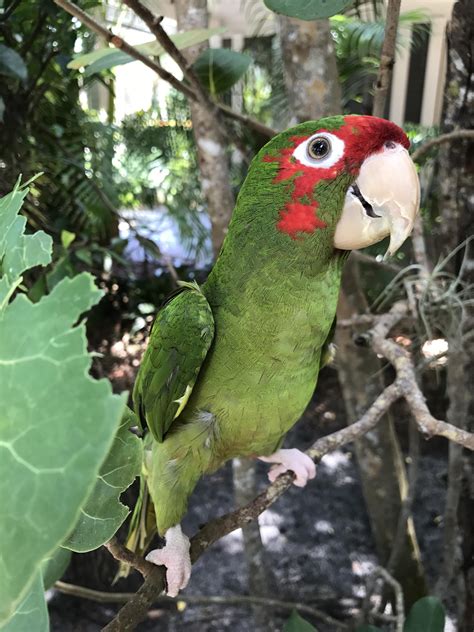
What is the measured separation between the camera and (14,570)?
0.67 feet

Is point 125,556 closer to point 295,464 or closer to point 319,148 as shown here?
point 295,464

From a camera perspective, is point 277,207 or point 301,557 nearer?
point 277,207

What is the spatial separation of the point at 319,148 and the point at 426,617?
29.8 inches

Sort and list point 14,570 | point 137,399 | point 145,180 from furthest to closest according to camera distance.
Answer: point 145,180, point 137,399, point 14,570

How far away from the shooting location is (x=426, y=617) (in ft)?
2.70

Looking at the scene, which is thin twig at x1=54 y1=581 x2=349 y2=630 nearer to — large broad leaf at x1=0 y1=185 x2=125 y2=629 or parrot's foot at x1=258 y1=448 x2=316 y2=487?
parrot's foot at x1=258 y1=448 x2=316 y2=487

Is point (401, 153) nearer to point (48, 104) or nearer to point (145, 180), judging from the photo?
point (48, 104)

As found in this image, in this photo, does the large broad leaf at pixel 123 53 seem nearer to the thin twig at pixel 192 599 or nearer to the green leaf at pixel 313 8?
the green leaf at pixel 313 8

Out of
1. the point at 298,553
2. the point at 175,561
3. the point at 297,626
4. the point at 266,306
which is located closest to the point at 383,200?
the point at 266,306

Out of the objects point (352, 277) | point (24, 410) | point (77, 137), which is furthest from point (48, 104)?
point (24, 410)

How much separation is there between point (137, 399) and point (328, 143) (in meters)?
0.42

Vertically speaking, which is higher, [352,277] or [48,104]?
[48,104]

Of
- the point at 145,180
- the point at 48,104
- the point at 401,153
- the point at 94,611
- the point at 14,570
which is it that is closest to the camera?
the point at 14,570

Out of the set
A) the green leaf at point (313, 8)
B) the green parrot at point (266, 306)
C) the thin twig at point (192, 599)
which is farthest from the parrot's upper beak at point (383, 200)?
the thin twig at point (192, 599)
